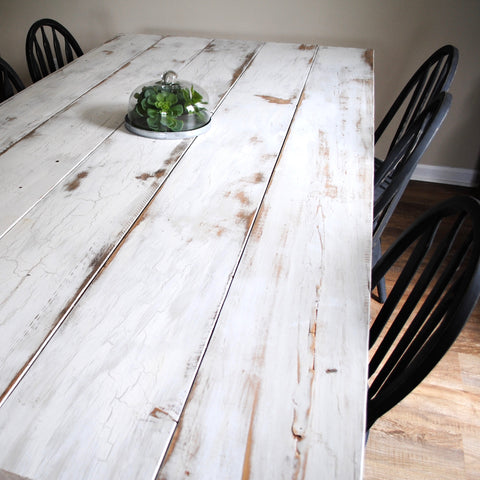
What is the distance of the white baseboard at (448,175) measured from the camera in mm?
2633

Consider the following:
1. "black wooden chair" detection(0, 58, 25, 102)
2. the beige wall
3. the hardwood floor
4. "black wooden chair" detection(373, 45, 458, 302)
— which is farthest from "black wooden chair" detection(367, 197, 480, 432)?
the beige wall

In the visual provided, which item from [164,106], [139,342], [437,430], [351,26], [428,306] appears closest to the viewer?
[139,342]

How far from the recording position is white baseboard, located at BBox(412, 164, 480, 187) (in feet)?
8.64

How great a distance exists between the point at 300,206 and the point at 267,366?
17.2 inches

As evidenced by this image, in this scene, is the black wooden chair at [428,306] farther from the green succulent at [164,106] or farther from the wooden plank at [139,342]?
the green succulent at [164,106]

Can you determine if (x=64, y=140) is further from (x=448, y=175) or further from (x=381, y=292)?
(x=448, y=175)

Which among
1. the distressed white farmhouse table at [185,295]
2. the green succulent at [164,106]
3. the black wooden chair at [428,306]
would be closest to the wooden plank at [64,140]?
the distressed white farmhouse table at [185,295]

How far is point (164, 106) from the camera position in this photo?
1264mm

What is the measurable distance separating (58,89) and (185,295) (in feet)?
3.68

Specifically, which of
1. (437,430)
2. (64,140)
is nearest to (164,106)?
(64,140)

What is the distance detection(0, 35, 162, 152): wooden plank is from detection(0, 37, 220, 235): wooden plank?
0.09 ft

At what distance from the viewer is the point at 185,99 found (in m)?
1.28

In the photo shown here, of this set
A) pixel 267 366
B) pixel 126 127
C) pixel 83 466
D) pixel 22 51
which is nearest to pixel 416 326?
pixel 267 366

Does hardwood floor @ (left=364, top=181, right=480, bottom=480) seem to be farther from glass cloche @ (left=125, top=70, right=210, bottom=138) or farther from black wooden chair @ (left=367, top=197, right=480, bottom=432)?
glass cloche @ (left=125, top=70, right=210, bottom=138)
